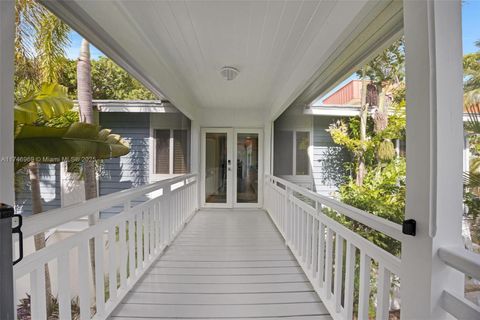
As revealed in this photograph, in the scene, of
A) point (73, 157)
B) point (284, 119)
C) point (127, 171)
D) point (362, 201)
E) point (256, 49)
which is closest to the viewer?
point (73, 157)

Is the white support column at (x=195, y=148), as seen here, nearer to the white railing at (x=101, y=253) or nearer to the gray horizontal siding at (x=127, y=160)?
the white railing at (x=101, y=253)

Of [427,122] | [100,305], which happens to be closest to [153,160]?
[100,305]

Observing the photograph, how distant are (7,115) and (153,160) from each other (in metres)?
2.09

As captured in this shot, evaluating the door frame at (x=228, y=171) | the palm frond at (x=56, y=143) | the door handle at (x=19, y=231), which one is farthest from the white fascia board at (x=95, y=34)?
the door frame at (x=228, y=171)

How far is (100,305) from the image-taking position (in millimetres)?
1620

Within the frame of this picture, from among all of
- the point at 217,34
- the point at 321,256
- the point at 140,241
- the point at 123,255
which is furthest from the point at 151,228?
the point at 217,34

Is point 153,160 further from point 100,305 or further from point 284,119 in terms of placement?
point 284,119

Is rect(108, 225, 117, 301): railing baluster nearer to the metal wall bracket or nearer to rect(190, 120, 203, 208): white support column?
the metal wall bracket

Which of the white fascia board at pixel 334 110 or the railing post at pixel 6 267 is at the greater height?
the white fascia board at pixel 334 110

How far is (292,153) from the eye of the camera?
3.42 meters

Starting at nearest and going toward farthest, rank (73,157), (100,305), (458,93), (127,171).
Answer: (458,93), (73,157), (100,305), (127,171)

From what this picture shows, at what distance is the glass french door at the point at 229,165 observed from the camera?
5.78 metres

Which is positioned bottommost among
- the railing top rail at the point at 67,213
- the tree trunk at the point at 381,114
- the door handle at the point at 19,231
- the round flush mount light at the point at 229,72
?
the railing top rail at the point at 67,213

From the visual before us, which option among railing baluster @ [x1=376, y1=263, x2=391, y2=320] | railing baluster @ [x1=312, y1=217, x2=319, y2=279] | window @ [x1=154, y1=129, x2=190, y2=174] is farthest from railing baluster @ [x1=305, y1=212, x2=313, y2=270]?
window @ [x1=154, y1=129, x2=190, y2=174]
